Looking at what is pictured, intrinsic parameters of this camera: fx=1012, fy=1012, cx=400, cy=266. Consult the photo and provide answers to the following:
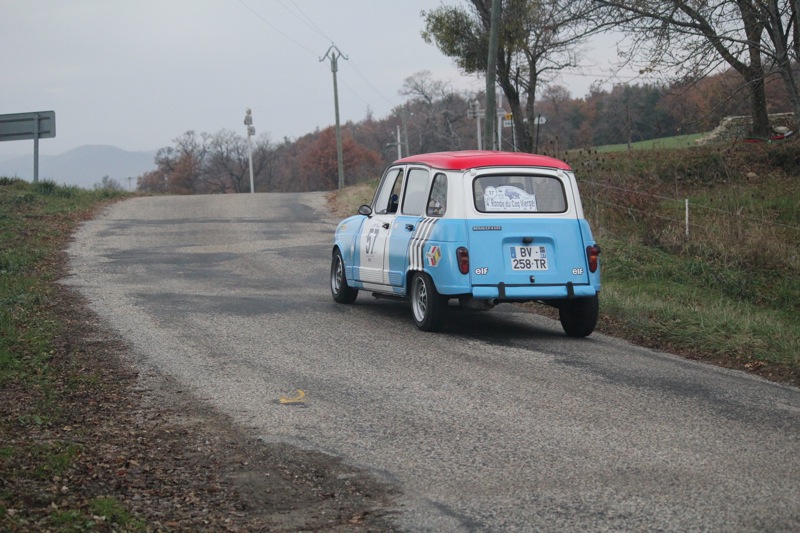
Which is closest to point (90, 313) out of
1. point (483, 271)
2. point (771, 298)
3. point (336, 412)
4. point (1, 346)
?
point (1, 346)

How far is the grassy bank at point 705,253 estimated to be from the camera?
1055 cm

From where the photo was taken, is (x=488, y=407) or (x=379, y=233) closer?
(x=488, y=407)

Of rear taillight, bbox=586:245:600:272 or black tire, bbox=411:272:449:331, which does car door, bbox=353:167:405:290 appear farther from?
rear taillight, bbox=586:245:600:272

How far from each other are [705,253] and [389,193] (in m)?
7.22

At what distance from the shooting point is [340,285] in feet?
42.8

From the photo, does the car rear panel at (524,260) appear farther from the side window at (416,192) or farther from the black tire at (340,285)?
the black tire at (340,285)

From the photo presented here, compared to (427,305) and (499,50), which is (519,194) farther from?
(499,50)

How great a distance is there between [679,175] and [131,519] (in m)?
22.9

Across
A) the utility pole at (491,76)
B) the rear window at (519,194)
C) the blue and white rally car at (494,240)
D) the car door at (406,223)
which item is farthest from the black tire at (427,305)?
the utility pole at (491,76)

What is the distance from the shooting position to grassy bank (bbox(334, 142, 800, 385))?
34.6 ft

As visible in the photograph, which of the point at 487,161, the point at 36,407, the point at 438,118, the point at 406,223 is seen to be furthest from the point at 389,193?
the point at 438,118

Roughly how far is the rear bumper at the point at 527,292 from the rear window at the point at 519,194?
850 millimetres

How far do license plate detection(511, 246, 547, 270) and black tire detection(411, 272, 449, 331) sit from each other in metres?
0.85

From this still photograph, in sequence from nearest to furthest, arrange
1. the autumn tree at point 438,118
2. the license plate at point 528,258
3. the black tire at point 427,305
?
1. the license plate at point 528,258
2. the black tire at point 427,305
3. the autumn tree at point 438,118
